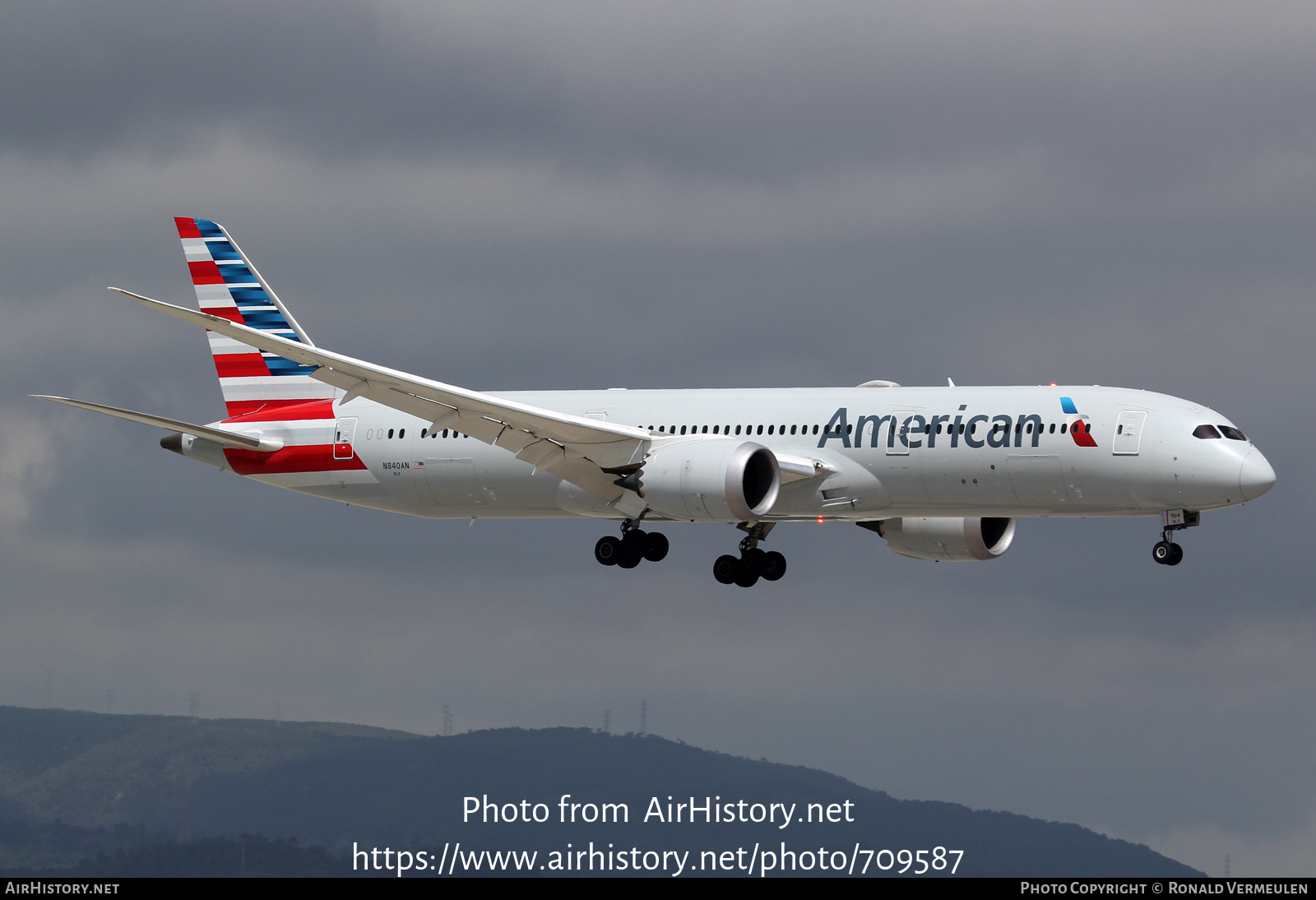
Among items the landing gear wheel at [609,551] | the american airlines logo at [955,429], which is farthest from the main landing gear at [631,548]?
the american airlines logo at [955,429]

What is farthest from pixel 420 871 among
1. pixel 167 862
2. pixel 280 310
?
pixel 280 310

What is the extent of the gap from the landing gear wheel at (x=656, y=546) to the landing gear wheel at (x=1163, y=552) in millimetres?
16199

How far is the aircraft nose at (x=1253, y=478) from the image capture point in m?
47.2

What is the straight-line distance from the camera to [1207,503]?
4781 centimetres

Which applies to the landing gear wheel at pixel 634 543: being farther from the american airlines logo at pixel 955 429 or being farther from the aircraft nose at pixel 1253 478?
the aircraft nose at pixel 1253 478

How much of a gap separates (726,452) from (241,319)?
23780mm

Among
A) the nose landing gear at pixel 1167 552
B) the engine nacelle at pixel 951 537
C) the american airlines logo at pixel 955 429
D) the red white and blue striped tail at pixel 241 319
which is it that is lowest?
the nose landing gear at pixel 1167 552

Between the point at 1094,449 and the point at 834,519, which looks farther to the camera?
the point at 834,519

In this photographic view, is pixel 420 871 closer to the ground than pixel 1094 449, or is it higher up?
higher up

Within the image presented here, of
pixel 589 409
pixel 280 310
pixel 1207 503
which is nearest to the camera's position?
pixel 1207 503

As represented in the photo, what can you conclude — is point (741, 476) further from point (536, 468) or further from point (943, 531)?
point (943, 531)

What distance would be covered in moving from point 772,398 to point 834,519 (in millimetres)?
4467

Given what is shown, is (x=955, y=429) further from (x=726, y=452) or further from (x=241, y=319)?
(x=241, y=319)
